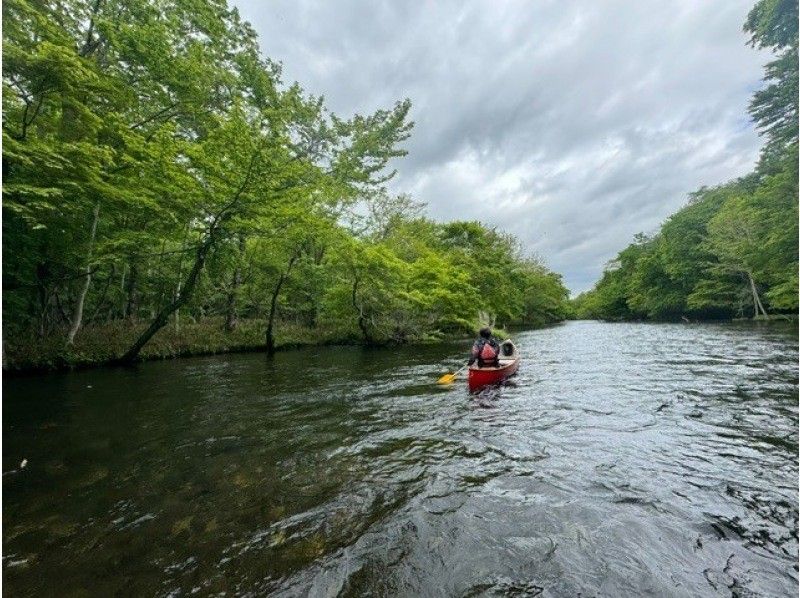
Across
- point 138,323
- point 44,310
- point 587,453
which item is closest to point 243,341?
point 138,323

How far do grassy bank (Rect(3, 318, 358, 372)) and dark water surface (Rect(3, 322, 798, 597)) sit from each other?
529cm

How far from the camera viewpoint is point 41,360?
1385cm

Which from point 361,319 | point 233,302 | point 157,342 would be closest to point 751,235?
point 361,319

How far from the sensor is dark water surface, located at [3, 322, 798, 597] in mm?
3287

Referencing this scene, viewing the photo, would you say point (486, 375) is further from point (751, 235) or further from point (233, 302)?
point (751, 235)

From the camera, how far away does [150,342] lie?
18016mm

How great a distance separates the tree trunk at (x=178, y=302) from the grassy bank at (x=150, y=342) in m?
0.51

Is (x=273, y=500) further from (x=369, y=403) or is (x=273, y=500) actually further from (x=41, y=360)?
(x=41, y=360)

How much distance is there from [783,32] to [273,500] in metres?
38.6

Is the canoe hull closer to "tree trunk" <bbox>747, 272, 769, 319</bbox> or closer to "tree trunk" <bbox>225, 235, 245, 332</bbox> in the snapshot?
"tree trunk" <bbox>225, 235, 245, 332</bbox>

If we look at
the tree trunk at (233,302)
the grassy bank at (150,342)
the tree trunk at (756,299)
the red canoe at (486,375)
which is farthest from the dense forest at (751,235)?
the tree trunk at (233,302)

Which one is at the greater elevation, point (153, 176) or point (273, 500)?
point (153, 176)

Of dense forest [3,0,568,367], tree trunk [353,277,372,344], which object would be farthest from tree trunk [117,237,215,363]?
tree trunk [353,277,372,344]

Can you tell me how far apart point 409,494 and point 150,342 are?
58.3 feet
